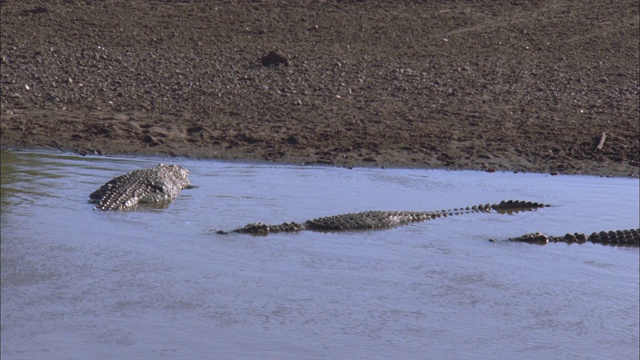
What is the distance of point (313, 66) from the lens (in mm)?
13211

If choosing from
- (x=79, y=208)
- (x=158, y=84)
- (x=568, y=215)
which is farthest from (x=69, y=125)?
(x=568, y=215)

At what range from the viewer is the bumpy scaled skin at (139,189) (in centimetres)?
840

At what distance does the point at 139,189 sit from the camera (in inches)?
341

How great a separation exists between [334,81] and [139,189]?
15.3 ft

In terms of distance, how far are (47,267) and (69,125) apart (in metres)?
4.53

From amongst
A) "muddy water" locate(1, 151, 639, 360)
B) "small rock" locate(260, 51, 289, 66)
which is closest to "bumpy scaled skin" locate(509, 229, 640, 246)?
"muddy water" locate(1, 151, 639, 360)

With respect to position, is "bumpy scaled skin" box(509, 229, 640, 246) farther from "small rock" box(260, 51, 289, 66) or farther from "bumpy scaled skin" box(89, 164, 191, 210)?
"small rock" box(260, 51, 289, 66)

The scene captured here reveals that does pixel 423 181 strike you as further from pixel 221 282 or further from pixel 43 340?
pixel 43 340

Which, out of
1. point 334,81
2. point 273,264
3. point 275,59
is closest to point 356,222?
point 273,264

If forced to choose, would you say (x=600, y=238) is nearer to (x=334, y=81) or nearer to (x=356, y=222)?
(x=356, y=222)

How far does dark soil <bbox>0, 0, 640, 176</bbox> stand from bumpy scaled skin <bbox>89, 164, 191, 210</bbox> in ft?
5.02

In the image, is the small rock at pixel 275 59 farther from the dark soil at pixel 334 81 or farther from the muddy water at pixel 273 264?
the muddy water at pixel 273 264

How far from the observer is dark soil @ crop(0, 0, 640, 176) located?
10.7m

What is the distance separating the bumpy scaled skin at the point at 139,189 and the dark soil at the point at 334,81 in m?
1.53
